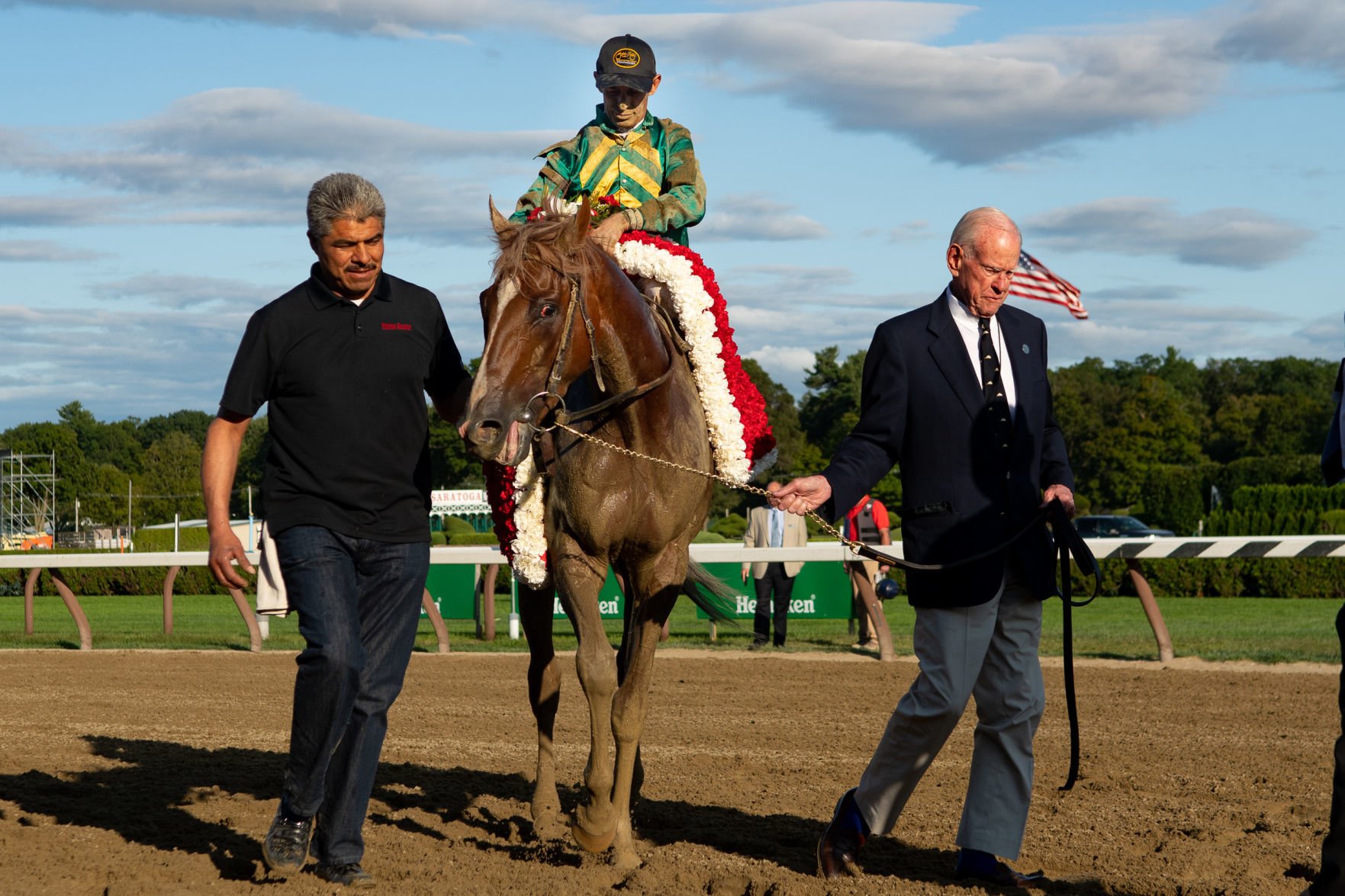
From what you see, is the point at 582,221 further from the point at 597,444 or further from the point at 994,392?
the point at 994,392

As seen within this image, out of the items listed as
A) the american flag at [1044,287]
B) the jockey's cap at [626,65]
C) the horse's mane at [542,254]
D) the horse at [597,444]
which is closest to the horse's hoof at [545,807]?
the horse at [597,444]

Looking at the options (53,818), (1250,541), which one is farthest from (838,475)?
(1250,541)

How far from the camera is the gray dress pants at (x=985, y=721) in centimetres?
414

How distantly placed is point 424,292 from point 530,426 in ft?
2.30

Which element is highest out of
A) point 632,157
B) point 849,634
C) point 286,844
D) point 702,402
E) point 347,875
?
point 632,157

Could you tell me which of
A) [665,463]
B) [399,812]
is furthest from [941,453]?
[399,812]

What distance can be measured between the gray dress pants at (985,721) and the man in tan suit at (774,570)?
27.4 feet

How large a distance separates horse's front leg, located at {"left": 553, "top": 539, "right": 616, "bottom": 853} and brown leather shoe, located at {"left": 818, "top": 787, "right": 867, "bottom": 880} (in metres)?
0.72

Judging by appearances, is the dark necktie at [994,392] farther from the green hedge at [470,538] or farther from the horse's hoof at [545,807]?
the green hedge at [470,538]

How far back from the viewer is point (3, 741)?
735 centimetres

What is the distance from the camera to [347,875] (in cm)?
425

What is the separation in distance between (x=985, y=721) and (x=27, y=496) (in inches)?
3741

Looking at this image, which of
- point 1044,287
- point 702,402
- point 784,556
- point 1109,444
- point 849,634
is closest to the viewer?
point 702,402

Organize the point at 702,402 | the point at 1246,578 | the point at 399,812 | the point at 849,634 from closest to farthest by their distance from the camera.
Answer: the point at 702,402, the point at 399,812, the point at 849,634, the point at 1246,578
